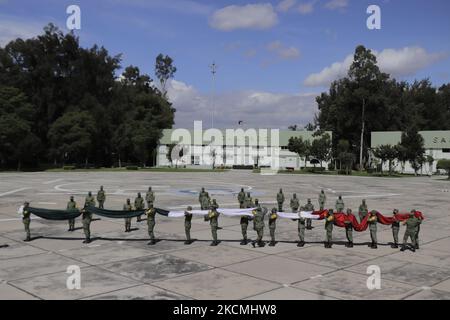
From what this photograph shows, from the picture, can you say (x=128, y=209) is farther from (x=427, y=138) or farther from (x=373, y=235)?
(x=427, y=138)

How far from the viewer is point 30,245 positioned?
1802cm

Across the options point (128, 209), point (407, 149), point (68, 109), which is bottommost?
point (128, 209)

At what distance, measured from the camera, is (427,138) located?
3366 inches

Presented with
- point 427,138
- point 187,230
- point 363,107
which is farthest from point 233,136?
point 187,230

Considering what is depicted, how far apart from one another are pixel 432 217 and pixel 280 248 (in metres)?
13.4

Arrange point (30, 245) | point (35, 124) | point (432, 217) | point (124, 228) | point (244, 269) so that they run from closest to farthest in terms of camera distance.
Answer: point (244, 269) < point (30, 245) < point (124, 228) < point (432, 217) < point (35, 124)

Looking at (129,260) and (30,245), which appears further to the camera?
(30,245)

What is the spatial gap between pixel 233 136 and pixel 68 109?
33.5 m

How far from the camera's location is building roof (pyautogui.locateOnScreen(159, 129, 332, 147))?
95000 mm

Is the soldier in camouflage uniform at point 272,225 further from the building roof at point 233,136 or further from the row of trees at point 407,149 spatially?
the building roof at point 233,136

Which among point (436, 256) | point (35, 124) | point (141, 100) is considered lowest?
point (436, 256)

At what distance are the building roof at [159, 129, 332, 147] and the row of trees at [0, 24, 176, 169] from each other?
11.7 ft
